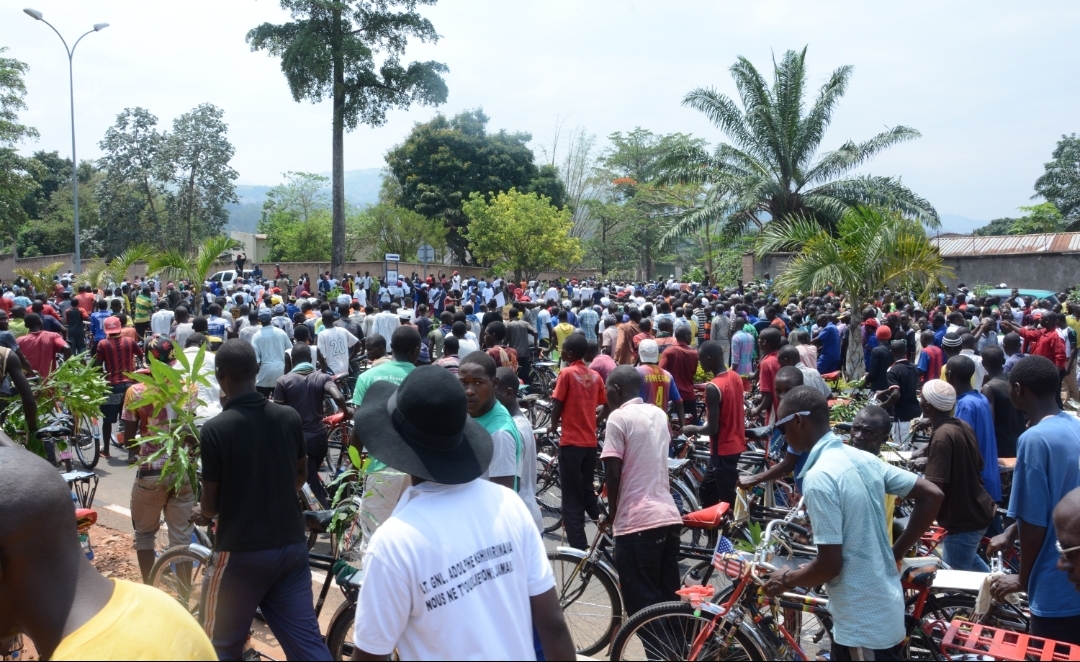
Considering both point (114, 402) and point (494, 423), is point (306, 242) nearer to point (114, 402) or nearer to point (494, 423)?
point (114, 402)

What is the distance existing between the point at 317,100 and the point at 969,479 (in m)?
30.2

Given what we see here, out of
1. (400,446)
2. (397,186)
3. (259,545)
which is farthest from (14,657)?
(397,186)

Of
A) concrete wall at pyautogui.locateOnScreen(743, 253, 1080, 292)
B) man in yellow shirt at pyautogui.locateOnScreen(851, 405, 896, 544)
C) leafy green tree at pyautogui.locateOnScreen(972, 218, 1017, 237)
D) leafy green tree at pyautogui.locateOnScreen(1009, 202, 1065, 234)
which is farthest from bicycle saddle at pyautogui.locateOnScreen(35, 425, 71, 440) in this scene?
leafy green tree at pyautogui.locateOnScreen(972, 218, 1017, 237)

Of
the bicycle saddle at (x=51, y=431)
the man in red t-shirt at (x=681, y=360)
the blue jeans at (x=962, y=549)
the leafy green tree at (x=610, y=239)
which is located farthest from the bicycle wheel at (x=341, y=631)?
the leafy green tree at (x=610, y=239)

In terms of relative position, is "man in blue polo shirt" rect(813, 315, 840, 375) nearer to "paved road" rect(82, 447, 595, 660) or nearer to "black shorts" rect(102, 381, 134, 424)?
"paved road" rect(82, 447, 595, 660)

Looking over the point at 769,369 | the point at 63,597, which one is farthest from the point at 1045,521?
the point at 769,369

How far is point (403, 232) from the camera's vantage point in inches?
1708

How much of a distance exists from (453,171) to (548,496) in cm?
3864

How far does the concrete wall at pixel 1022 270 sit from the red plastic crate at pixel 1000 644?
22387 millimetres

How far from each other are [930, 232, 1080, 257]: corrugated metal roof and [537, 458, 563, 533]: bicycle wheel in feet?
75.3

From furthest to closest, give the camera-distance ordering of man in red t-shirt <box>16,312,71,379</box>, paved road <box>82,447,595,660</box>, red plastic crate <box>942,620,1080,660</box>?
man in red t-shirt <box>16,312,71,379</box>, paved road <box>82,447,595,660</box>, red plastic crate <box>942,620,1080,660</box>

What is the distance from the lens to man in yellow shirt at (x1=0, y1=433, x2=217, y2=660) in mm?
1822

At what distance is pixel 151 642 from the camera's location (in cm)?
182

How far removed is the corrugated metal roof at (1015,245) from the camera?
2836 centimetres
